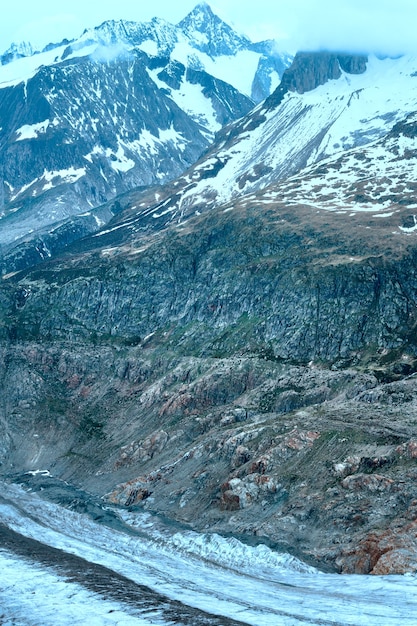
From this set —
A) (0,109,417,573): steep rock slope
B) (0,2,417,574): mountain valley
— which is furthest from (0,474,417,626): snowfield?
(0,109,417,573): steep rock slope

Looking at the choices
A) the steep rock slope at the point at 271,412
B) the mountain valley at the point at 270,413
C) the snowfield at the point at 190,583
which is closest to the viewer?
the snowfield at the point at 190,583

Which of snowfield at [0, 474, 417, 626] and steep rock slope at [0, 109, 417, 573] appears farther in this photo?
steep rock slope at [0, 109, 417, 573]

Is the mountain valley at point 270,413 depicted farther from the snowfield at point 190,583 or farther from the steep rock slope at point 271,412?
the snowfield at point 190,583

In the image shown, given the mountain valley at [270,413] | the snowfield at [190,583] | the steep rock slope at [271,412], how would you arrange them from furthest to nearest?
1. the steep rock slope at [271,412]
2. the mountain valley at [270,413]
3. the snowfield at [190,583]

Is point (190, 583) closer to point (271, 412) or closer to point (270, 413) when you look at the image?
Answer: point (270, 413)

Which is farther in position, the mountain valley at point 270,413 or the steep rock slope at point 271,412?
the steep rock slope at point 271,412

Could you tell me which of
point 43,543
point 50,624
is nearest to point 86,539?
point 43,543

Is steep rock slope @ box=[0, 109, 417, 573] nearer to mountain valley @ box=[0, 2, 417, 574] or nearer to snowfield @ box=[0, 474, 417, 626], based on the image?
mountain valley @ box=[0, 2, 417, 574]

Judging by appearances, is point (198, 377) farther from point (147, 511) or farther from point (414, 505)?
point (414, 505)

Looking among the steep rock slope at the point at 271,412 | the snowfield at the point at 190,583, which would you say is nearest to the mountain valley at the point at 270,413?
the steep rock slope at the point at 271,412

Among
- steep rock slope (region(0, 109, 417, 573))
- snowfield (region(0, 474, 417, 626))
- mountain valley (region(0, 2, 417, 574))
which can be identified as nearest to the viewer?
snowfield (region(0, 474, 417, 626))

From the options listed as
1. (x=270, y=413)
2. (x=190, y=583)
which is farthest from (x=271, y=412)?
(x=190, y=583)
